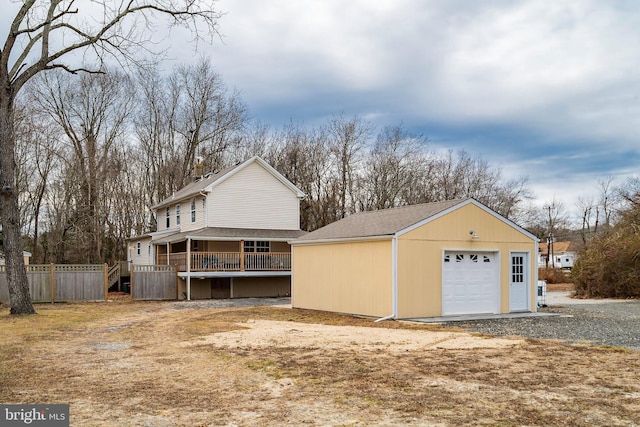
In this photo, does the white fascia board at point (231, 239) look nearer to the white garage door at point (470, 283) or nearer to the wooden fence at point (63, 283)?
the wooden fence at point (63, 283)

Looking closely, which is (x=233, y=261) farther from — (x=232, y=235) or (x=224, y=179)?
(x=224, y=179)

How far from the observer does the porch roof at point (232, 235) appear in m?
28.7

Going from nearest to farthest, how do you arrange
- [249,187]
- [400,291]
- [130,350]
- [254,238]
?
[130,350]
[400,291]
[254,238]
[249,187]

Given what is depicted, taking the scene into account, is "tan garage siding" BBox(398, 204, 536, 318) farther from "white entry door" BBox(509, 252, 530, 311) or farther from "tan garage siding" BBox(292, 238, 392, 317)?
"tan garage siding" BBox(292, 238, 392, 317)

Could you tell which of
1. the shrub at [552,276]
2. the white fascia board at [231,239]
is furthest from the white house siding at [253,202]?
the shrub at [552,276]

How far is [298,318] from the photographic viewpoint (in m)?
18.6

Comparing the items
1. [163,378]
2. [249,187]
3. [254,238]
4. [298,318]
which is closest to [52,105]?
[249,187]

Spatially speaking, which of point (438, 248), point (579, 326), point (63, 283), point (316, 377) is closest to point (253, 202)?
point (63, 283)

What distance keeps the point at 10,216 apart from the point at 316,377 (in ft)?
46.0

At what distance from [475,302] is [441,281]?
1.47 metres

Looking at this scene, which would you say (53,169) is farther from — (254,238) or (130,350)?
(130,350)

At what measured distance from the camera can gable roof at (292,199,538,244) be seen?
1797 centimetres

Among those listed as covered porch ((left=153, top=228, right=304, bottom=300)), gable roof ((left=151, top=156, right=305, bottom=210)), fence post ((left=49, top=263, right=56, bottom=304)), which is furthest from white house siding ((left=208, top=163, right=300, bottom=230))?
fence post ((left=49, top=263, right=56, bottom=304))

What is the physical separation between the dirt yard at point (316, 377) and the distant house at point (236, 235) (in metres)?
14.0
